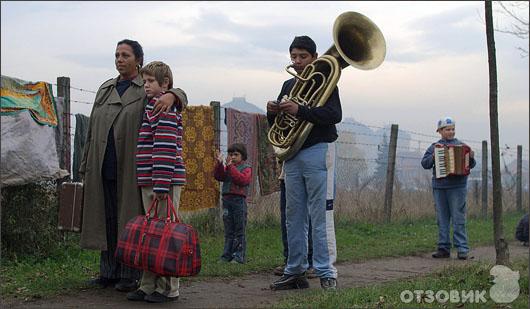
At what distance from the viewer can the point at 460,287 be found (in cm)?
592

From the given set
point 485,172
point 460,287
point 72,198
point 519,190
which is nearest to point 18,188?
point 72,198

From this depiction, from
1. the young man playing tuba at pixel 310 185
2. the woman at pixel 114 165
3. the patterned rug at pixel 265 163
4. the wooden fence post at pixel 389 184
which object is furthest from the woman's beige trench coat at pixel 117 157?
the wooden fence post at pixel 389 184

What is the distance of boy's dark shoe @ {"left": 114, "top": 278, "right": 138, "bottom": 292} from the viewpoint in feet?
19.5

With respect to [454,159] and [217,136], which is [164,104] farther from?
[454,159]

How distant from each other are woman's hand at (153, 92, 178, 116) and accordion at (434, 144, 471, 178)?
550cm

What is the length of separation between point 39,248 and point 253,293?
9.41ft

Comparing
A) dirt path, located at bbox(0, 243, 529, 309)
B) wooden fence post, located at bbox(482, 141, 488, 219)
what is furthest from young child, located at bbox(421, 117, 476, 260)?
wooden fence post, located at bbox(482, 141, 488, 219)

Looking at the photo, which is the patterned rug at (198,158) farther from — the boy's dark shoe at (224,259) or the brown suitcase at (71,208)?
the brown suitcase at (71,208)

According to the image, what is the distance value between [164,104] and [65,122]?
3.50 m

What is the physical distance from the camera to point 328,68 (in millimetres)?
6207

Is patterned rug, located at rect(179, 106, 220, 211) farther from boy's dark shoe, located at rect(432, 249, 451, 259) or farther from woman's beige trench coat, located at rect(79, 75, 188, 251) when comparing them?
woman's beige trench coat, located at rect(79, 75, 188, 251)

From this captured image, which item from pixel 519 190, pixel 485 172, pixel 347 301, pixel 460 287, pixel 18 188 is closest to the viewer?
pixel 347 301

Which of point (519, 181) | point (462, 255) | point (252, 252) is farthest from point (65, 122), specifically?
point (519, 181)

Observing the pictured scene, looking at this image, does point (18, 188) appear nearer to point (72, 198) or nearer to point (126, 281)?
point (72, 198)
